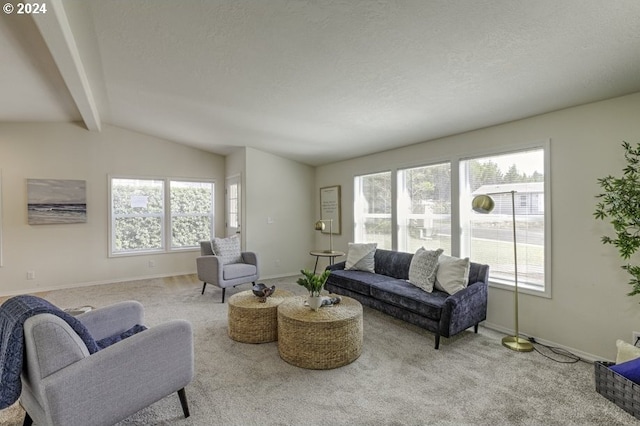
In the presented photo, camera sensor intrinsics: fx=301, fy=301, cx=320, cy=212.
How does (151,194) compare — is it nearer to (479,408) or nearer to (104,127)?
(104,127)

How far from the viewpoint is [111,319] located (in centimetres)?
222

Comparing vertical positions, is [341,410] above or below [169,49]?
below

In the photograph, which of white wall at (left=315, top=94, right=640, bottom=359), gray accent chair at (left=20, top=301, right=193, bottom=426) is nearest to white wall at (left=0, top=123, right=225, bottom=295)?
gray accent chair at (left=20, top=301, right=193, bottom=426)

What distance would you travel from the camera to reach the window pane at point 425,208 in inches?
157

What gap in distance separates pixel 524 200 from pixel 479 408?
2165 mm

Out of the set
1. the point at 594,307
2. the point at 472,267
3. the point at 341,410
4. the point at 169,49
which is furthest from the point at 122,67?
the point at 594,307

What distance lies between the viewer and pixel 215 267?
4.34 m

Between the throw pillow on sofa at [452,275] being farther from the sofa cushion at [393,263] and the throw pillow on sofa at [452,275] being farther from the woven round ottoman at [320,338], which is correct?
the woven round ottoman at [320,338]

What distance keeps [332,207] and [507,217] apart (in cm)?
320

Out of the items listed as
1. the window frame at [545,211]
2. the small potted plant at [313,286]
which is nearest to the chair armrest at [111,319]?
the small potted plant at [313,286]

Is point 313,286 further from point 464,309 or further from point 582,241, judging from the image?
point 582,241

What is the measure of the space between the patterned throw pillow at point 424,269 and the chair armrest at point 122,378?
8.08 ft

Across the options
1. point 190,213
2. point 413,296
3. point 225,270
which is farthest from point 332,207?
point 413,296

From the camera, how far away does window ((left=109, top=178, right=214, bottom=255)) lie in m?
5.63
